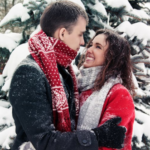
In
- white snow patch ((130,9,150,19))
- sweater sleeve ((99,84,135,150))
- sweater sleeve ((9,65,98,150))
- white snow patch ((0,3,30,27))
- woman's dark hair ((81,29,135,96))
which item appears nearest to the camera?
sweater sleeve ((9,65,98,150))

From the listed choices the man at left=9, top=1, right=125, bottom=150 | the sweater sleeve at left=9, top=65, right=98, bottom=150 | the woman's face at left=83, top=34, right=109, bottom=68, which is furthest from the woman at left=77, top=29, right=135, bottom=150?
the sweater sleeve at left=9, top=65, right=98, bottom=150

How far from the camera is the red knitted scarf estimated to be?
130cm

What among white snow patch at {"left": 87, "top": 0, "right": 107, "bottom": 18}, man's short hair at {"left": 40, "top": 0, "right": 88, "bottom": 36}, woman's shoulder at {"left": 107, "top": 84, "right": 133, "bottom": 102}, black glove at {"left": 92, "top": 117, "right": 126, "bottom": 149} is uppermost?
man's short hair at {"left": 40, "top": 0, "right": 88, "bottom": 36}

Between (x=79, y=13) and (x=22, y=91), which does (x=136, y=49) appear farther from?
(x=22, y=91)

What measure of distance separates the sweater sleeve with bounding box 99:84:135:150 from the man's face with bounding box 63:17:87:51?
1.70 ft

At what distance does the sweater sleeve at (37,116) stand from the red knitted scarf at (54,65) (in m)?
0.09

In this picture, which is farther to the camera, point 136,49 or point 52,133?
point 136,49

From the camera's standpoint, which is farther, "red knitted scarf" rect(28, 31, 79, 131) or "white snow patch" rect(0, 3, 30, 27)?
"white snow patch" rect(0, 3, 30, 27)

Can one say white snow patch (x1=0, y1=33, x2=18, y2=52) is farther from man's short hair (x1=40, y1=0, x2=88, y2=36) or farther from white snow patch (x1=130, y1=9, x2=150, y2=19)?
white snow patch (x1=130, y1=9, x2=150, y2=19)

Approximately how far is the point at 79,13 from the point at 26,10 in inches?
58.1

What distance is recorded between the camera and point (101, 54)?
1.92 metres

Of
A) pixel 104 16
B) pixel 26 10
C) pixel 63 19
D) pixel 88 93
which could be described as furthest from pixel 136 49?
pixel 26 10

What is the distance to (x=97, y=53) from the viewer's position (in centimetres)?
193

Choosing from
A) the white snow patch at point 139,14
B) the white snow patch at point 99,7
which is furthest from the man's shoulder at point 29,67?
the white snow patch at point 139,14
